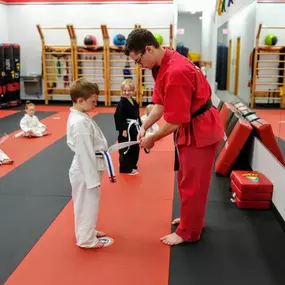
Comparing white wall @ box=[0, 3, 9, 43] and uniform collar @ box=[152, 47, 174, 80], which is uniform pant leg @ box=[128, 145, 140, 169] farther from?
white wall @ box=[0, 3, 9, 43]

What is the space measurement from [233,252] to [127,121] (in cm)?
210

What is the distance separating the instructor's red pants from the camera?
259 cm

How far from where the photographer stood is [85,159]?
2500 millimetres

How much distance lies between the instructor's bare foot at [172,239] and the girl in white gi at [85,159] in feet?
1.72

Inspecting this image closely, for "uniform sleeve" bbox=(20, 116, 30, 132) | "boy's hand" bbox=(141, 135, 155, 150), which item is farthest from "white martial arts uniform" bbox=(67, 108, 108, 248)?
"uniform sleeve" bbox=(20, 116, 30, 132)


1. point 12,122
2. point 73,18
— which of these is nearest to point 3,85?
point 12,122

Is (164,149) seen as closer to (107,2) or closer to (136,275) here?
(136,275)

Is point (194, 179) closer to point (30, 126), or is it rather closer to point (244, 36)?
point (30, 126)

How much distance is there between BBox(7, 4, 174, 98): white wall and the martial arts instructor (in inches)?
330

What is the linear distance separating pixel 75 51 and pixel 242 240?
339 inches

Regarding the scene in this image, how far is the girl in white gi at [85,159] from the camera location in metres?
2.51

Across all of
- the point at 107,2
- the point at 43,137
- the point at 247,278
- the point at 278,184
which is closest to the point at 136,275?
the point at 247,278

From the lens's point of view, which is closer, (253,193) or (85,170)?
(85,170)

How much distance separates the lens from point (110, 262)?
2580 millimetres
